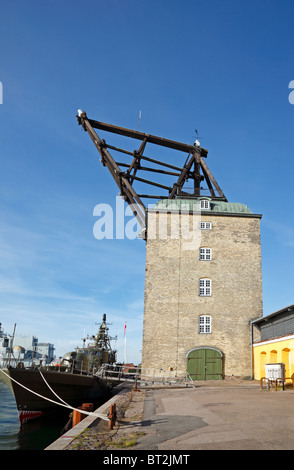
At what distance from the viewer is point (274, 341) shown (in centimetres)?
2367

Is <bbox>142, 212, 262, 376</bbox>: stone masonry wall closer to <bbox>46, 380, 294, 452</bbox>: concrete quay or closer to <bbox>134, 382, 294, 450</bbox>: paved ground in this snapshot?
<bbox>134, 382, 294, 450</bbox>: paved ground

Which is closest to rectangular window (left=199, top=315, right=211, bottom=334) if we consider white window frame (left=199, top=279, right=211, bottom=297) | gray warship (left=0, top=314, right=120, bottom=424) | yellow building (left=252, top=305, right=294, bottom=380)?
white window frame (left=199, top=279, right=211, bottom=297)

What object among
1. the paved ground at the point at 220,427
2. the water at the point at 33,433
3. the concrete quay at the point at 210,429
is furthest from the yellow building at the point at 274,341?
the water at the point at 33,433

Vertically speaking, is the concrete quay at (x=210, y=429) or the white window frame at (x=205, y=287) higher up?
the white window frame at (x=205, y=287)

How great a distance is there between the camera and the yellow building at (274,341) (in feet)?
69.7

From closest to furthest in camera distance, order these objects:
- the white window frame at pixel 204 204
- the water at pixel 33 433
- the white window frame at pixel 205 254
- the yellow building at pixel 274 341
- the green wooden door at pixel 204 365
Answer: the water at pixel 33 433
the yellow building at pixel 274 341
the green wooden door at pixel 204 365
the white window frame at pixel 205 254
the white window frame at pixel 204 204

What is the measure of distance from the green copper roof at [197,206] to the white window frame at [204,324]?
831 centimetres

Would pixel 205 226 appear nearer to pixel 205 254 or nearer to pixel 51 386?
pixel 205 254

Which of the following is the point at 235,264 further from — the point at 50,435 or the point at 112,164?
the point at 50,435

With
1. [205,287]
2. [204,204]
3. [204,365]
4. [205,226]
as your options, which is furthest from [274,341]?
[204,204]

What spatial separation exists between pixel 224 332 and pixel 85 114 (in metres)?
21.7

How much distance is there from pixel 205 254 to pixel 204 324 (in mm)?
5358

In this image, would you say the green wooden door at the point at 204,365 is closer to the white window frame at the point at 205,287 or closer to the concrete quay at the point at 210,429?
the white window frame at the point at 205,287
